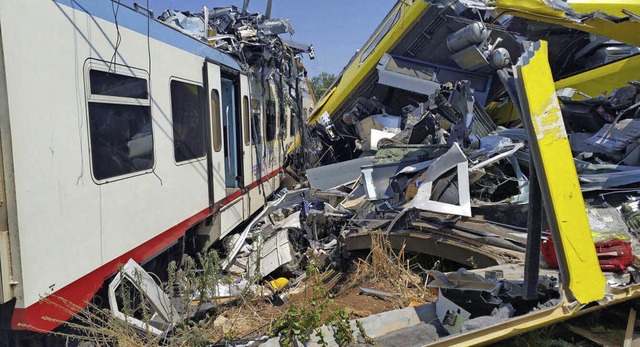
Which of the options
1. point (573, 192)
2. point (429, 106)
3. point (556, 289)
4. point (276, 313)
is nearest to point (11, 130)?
point (276, 313)

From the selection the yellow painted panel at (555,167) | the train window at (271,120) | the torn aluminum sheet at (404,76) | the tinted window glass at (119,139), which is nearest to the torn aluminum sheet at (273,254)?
the tinted window glass at (119,139)

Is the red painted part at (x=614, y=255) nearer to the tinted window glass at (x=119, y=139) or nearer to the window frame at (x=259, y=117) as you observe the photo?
the tinted window glass at (x=119, y=139)

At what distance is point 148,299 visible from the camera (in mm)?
3723

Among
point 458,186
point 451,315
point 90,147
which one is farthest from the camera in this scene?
point 458,186

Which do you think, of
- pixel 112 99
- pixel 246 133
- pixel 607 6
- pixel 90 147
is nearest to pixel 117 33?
pixel 112 99

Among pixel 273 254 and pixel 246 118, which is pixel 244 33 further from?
pixel 273 254

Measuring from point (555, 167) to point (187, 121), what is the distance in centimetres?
391

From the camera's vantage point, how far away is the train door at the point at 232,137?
22.6 feet

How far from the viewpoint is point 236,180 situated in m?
7.14

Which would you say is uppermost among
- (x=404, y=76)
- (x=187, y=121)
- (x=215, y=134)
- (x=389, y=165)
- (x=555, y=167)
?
(x=404, y=76)

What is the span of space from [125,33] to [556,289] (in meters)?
3.85

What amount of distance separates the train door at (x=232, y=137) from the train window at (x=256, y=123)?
0.69 meters

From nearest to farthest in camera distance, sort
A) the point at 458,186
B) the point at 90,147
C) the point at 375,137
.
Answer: the point at 90,147 → the point at 458,186 → the point at 375,137

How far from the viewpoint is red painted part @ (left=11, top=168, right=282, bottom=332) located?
8.89 feet
